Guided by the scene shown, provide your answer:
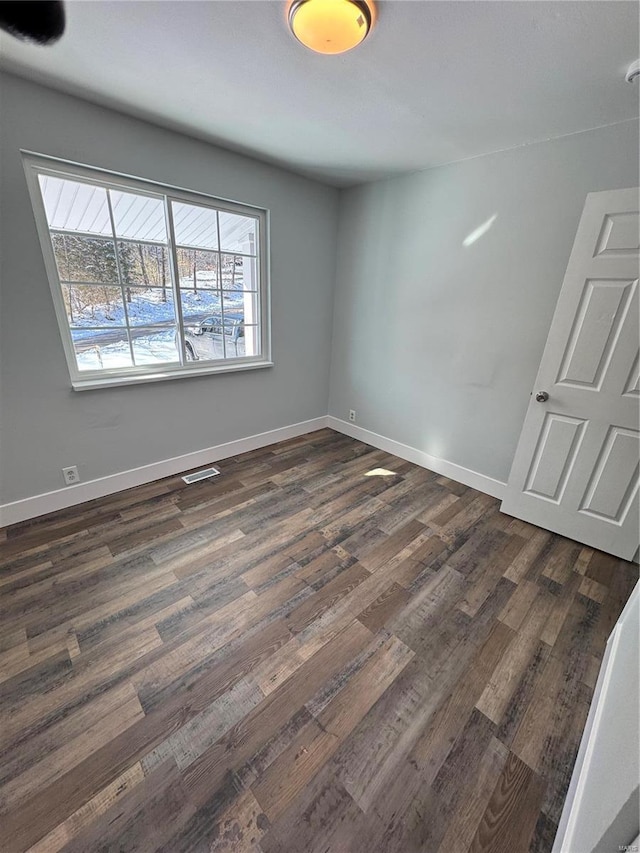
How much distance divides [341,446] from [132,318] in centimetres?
215

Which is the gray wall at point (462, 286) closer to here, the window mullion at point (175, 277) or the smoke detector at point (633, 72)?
the smoke detector at point (633, 72)

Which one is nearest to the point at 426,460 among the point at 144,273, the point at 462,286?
the point at 462,286

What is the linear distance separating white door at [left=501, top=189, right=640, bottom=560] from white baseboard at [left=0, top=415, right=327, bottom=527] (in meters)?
2.24

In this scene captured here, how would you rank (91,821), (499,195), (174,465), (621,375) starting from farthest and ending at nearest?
(174,465)
(499,195)
(621,375)
(91,821)

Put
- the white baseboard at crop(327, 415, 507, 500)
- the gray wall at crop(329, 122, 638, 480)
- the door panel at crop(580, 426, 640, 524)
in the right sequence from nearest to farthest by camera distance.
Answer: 1. the door panel at crop(580, 426, 640, 524)
2. the gray wall at crop(329, 122, 638, 480)
3. the white baseboard at crop(327, 415, 507, 500)

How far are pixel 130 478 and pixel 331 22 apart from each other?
2.74 meters

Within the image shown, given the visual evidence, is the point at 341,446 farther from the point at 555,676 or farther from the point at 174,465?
the point at 555,676

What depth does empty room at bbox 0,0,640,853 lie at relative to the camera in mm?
1104

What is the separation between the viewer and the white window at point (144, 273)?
2018 mm

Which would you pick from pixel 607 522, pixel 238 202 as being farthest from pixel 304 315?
pixel 607 522

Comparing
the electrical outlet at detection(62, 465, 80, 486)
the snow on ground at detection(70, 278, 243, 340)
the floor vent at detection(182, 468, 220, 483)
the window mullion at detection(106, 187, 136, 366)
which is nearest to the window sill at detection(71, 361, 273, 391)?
the window mullion at detection(106, 187, 136, 366)

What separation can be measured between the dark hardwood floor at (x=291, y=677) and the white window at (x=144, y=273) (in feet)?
3.72

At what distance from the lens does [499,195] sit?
2307 millimetres

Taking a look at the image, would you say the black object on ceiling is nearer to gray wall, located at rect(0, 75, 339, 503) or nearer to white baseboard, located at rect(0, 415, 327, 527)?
gray wall, located at rect(0, 75, 339, 503)
